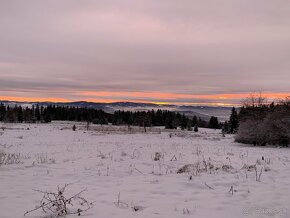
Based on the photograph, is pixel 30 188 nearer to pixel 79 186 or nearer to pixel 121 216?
pixel 79 186

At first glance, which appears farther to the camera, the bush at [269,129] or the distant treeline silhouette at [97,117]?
the distant treeline silhouette at [97,117]

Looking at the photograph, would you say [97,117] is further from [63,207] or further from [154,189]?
[63,207]

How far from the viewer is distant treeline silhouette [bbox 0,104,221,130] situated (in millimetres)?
112062

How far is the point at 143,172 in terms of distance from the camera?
11.0 metres

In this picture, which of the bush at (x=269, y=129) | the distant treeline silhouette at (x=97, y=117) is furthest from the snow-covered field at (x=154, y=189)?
the distant treeline silhouette at (x=97, y=117)

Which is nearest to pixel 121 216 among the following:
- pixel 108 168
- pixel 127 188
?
pixel 127 188

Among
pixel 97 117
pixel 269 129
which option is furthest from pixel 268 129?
pixel 97 117

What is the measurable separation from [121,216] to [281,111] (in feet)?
91.6

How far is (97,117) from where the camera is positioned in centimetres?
14050

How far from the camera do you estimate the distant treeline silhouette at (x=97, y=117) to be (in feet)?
368

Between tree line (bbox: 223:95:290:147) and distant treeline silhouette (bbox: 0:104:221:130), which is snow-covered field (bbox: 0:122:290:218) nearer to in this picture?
tree line (bbox: 223:95:290:147)

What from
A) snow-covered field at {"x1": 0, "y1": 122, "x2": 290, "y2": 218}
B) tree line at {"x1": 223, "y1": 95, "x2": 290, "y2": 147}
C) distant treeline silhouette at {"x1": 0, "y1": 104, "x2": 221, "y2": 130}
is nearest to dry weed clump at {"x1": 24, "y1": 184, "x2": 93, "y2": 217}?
snow-covered field at {"x1": 0, "y1": 122, "x2": 290, "y2": 218}

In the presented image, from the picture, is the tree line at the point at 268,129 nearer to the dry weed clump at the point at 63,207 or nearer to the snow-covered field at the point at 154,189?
the snow-covered field at the point at 154,189

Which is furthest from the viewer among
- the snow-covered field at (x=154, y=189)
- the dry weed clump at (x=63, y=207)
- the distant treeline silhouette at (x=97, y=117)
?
the distant treeline silhouette at (x=97, y=117)
